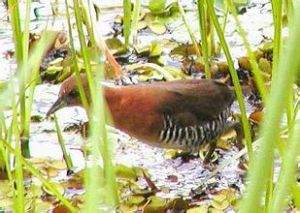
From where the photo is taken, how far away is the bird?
3.04 m

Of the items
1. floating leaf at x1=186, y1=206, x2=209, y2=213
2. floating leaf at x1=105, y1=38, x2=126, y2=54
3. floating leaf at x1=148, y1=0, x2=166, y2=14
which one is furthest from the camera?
floating leaf at x1=148, y1=0, x2=166, y2=14

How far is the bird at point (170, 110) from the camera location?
9.96 ft

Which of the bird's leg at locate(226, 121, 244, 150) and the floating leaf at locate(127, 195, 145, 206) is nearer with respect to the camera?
the floating leaf at locate(127, 195, 145, 206)

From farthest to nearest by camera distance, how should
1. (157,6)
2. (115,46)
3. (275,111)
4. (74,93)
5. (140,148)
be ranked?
(157,6), (115,46), (140,148), (74,93), (275,111)

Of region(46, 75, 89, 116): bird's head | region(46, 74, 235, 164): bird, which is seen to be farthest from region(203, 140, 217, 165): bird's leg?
region(46, 75, 89, 116): bird's head

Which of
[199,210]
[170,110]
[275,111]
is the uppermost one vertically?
[275,111]

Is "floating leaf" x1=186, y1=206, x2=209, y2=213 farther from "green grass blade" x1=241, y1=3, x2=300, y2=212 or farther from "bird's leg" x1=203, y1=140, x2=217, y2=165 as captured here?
"green grass blade" x1=241, y1=3, x2=300, y2=212

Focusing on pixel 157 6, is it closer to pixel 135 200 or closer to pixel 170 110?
pixel 170 110

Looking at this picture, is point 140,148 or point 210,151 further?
point 140,148

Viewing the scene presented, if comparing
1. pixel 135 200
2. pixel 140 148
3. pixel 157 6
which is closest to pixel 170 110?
pixel 140 148

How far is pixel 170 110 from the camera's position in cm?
315

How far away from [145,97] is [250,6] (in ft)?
4.80

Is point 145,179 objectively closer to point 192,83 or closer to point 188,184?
point 188,184

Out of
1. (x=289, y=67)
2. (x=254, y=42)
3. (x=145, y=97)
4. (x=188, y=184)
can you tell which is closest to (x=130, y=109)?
(x=145, y=97)
